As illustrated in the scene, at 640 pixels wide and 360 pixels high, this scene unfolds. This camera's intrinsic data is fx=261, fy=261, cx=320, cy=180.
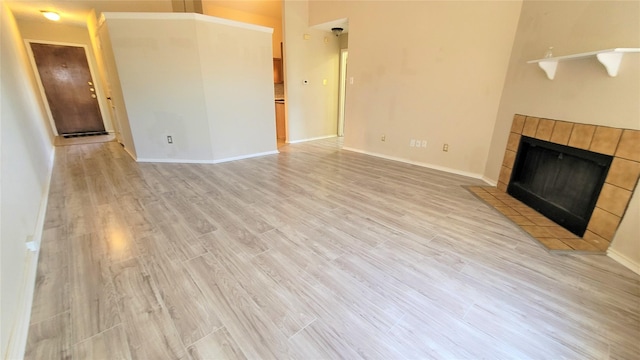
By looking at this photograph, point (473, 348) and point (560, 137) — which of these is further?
point (560, 137)

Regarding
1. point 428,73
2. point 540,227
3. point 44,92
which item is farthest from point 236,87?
point 44,92

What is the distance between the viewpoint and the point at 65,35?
19.5 feet

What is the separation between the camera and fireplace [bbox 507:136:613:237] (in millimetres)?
2174

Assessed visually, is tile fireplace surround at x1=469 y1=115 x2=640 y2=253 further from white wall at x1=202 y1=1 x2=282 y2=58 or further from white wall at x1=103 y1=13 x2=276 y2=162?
white wall at x1=202 y1=1 x2=282 y2=58

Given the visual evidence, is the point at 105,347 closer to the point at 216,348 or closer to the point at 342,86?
the point at 216,348

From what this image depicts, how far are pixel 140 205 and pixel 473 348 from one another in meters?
3.04

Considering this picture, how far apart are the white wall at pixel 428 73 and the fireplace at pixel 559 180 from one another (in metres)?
0.70

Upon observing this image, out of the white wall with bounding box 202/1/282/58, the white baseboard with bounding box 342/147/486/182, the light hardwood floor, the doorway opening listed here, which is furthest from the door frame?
the white baseboard with bounding box 342/147/486/182

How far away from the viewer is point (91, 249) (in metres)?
1.99

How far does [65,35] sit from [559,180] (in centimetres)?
940

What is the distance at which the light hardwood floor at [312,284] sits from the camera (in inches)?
50.3

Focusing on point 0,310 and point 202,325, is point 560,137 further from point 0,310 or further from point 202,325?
point 0,310

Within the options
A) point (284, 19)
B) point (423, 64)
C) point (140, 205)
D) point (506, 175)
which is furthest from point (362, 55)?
point (140, 205)

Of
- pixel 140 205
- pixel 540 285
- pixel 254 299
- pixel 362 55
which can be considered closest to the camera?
pixel 254 299
